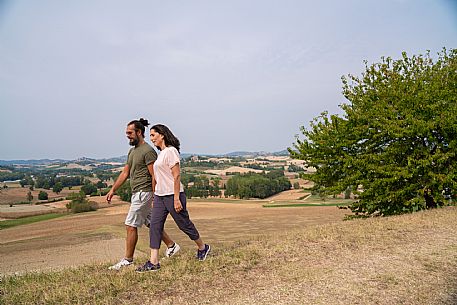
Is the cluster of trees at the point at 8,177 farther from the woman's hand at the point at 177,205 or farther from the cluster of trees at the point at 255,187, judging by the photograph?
the woman's hand at the point at 177,205

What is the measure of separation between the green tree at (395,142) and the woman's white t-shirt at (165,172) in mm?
7814

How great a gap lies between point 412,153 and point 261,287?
30.0 feet

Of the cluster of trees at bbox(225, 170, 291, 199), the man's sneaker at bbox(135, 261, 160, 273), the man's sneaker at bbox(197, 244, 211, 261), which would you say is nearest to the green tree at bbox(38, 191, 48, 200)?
the cluster of trees at bbox(225, 170, 291, 199)

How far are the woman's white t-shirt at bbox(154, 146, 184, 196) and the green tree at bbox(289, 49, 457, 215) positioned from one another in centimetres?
781

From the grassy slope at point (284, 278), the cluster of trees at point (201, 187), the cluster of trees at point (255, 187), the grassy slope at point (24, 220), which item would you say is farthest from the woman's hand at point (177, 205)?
the cluster of trees at point (255, 187)

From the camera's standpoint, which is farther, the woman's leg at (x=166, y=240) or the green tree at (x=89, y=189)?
the green tree at (x=89, y=189)

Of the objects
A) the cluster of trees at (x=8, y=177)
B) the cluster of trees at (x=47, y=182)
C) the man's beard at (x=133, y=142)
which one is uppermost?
the man's beard at (x=133, y=142)

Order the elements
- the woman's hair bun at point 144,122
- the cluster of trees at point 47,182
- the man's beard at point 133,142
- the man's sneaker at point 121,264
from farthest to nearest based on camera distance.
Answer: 1. the cluster of trees at point 47,182
2. the woman's hair bun at point 144,122
3. the man's beard at point 133,142
4. the man's sneaker at point 121,264

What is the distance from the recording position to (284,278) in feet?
15.8

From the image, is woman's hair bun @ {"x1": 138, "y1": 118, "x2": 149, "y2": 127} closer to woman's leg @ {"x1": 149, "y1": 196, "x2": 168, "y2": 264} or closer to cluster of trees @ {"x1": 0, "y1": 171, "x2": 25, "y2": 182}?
woman's leg @ {"x1": 149, "y1": 196, "x2": 168, "y2": 264}

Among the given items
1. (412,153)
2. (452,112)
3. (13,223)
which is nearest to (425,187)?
(412,153)

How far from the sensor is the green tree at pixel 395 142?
10.9 meters

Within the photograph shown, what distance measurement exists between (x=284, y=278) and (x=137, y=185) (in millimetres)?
2716

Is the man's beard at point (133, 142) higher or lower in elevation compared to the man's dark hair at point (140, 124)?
lower
